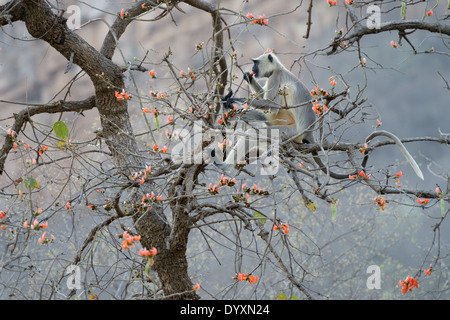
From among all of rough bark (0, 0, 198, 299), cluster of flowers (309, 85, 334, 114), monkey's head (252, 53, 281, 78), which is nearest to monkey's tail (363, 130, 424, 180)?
cluster of flowers (309, 85, 334, 114)

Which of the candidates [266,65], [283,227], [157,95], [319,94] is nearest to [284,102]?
[266,65]

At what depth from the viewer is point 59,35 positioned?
132 inches

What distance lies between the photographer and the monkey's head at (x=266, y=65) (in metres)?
4.83

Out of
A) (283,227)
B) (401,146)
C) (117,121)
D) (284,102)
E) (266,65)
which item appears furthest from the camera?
(266,65)

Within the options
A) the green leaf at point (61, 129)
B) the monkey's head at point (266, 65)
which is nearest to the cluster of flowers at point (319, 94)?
the green leaf at point (61, 129)

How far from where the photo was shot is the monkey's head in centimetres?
483

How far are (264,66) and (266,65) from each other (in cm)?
2

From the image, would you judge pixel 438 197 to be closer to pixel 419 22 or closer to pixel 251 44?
pixel 419 22

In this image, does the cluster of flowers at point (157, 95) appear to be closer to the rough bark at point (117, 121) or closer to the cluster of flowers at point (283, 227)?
the rough bark at point (117, 121)

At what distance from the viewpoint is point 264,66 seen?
4844 millimetres

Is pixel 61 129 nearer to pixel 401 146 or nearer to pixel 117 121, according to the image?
pixel 117 121
